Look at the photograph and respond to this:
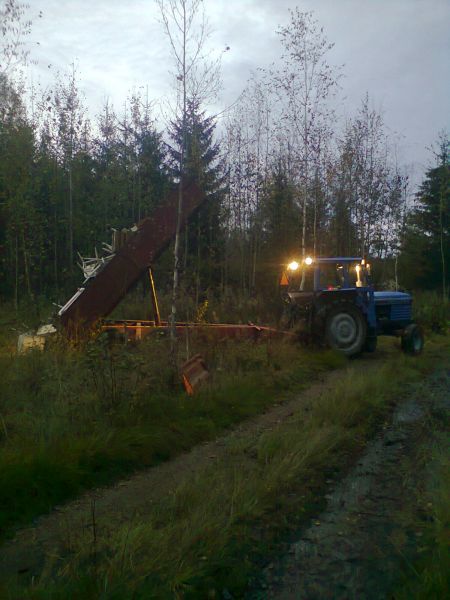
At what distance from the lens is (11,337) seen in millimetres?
14453

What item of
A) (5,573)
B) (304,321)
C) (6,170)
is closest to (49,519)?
(5,573)

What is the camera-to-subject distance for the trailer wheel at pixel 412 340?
16.8m

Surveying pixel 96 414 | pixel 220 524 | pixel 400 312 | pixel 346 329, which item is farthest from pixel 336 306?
pixel 220 524

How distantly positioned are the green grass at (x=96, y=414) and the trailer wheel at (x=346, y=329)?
430 centimetres

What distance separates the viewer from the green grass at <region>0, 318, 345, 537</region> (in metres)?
6.16

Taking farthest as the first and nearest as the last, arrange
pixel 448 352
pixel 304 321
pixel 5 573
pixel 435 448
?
pixel 448 352 → pixel 304 321 → pixel 435 448 → pixel 5 573

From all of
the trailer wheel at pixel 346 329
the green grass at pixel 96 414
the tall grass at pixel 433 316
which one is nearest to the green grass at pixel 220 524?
the green grass at pixel 96 414

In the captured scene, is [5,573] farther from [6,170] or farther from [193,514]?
[6,170]

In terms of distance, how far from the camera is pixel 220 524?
5008mm

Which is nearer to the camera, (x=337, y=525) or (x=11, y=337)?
(x=337, y=525)

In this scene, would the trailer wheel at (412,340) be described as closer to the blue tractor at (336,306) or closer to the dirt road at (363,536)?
the blue tractor at (336,306)

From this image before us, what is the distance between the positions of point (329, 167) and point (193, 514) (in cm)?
2036

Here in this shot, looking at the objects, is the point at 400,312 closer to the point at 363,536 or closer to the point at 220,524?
the point at 363,536

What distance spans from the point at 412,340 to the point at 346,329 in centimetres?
208
